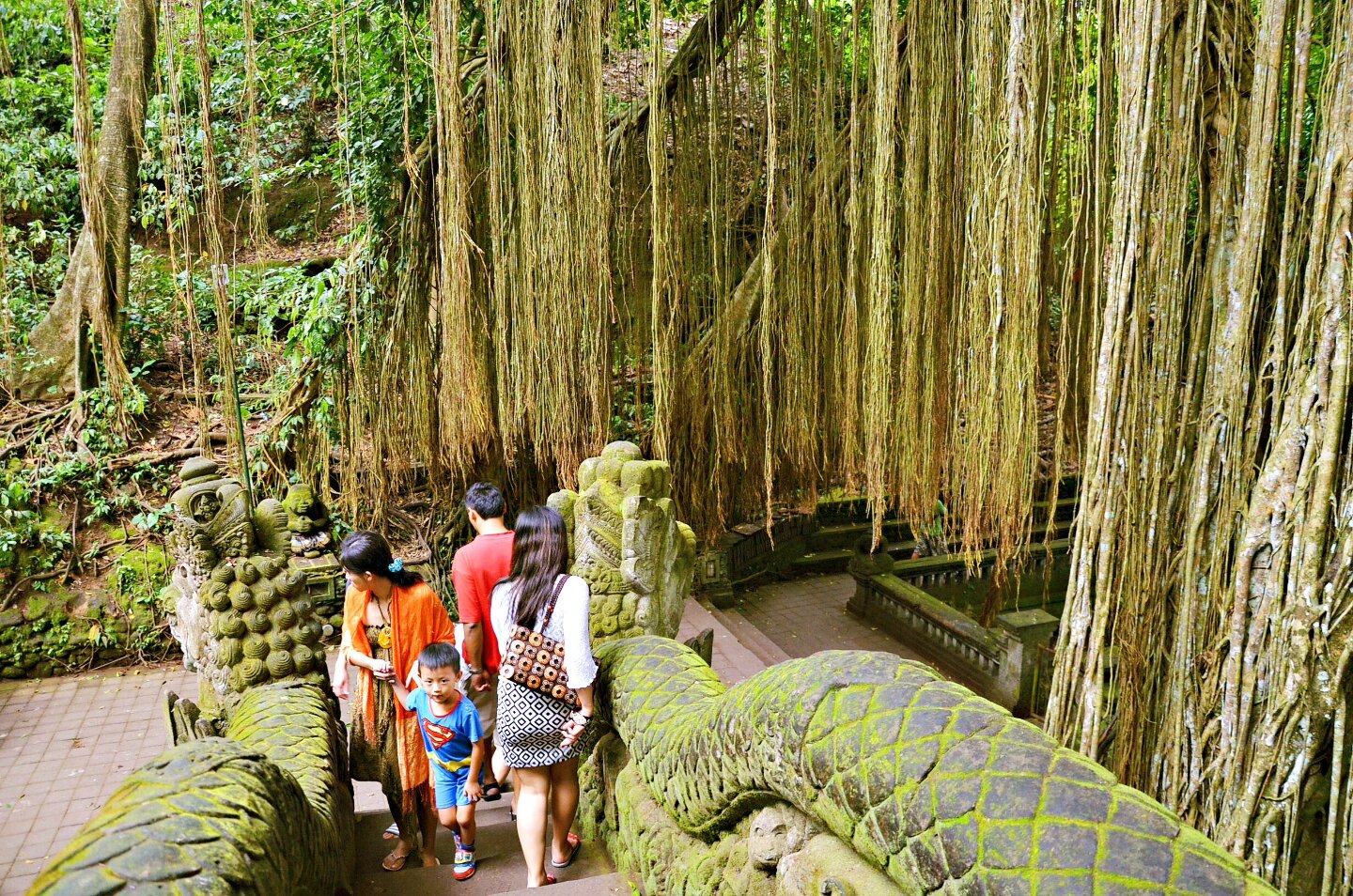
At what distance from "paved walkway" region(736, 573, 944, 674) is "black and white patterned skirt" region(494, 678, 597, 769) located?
185 inches

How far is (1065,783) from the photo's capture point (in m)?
1.05

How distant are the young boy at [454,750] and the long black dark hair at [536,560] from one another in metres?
0.27

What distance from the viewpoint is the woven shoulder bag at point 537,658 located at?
2.29 metres


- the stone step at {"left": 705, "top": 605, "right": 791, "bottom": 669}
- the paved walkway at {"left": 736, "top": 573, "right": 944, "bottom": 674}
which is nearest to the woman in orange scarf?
the stone step at {"left": 705, "top": 605, "right": 791, "bottom": 669}

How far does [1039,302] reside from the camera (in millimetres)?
2299

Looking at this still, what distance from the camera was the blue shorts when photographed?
98.2 inches

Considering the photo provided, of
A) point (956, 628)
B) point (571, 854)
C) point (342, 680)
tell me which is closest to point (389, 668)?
point (342, 680)

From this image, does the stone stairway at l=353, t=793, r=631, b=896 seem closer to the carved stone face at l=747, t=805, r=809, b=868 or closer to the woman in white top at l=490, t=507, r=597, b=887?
the woman in white top at l=490, t=507, r=597, b=887

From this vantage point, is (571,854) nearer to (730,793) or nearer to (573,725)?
(573,725)

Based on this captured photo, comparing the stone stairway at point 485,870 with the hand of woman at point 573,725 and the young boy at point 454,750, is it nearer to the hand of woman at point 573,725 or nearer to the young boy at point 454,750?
the young boy at point 454,750

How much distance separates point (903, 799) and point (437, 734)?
66.7 inches

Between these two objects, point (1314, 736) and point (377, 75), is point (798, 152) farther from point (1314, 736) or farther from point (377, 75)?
point (377, 75)

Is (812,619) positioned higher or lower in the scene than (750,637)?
lower

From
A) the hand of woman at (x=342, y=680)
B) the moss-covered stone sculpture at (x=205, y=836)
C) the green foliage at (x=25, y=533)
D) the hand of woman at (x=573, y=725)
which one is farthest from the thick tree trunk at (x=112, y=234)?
the moss-covered stone sculpture at (x=205, y=836)
